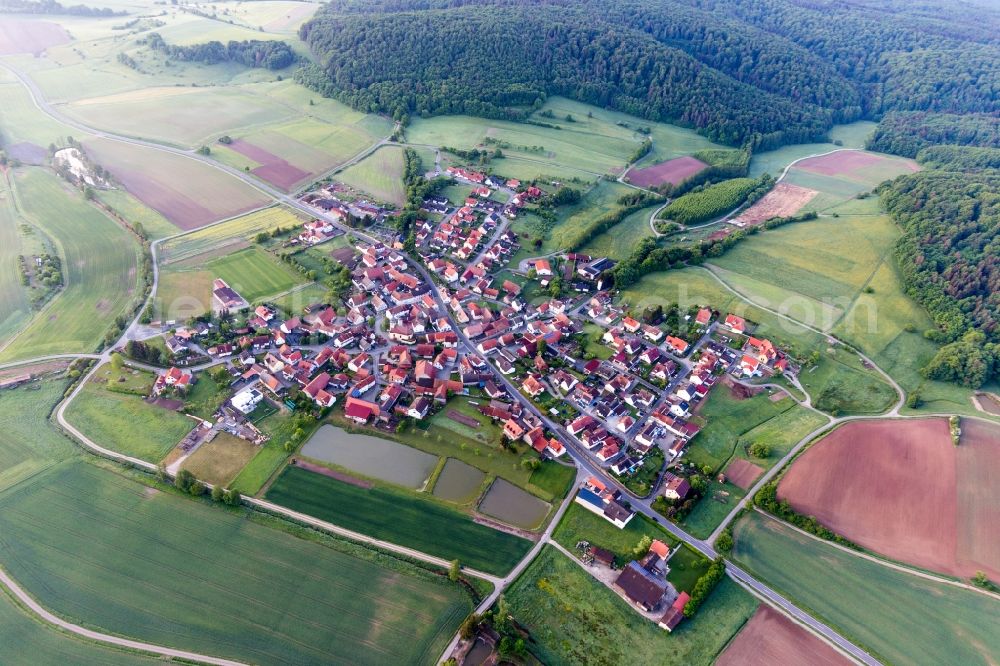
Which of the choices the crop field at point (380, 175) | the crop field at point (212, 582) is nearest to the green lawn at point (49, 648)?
the crop field at point (212, 582)

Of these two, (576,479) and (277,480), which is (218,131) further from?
(576,479)

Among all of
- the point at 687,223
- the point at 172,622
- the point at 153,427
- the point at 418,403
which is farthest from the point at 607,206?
the point at 172,622

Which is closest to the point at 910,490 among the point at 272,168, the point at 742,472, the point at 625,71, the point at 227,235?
the point at 742,472

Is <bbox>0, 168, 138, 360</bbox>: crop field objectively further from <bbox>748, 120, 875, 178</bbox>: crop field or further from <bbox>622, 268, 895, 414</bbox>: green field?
<bbox>748, 120, 875, 178</bbox>: crop field

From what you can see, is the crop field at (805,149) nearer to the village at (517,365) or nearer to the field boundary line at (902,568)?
the village at (517,365)

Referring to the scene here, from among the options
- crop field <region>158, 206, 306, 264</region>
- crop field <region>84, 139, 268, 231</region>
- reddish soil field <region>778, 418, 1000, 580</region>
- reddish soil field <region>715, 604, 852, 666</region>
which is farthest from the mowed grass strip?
crop field <region>84, 139, 268, 231</region>

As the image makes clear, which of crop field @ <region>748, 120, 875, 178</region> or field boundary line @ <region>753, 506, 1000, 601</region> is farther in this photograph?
crop field @ <region>748, 120, 875, 178</region>
